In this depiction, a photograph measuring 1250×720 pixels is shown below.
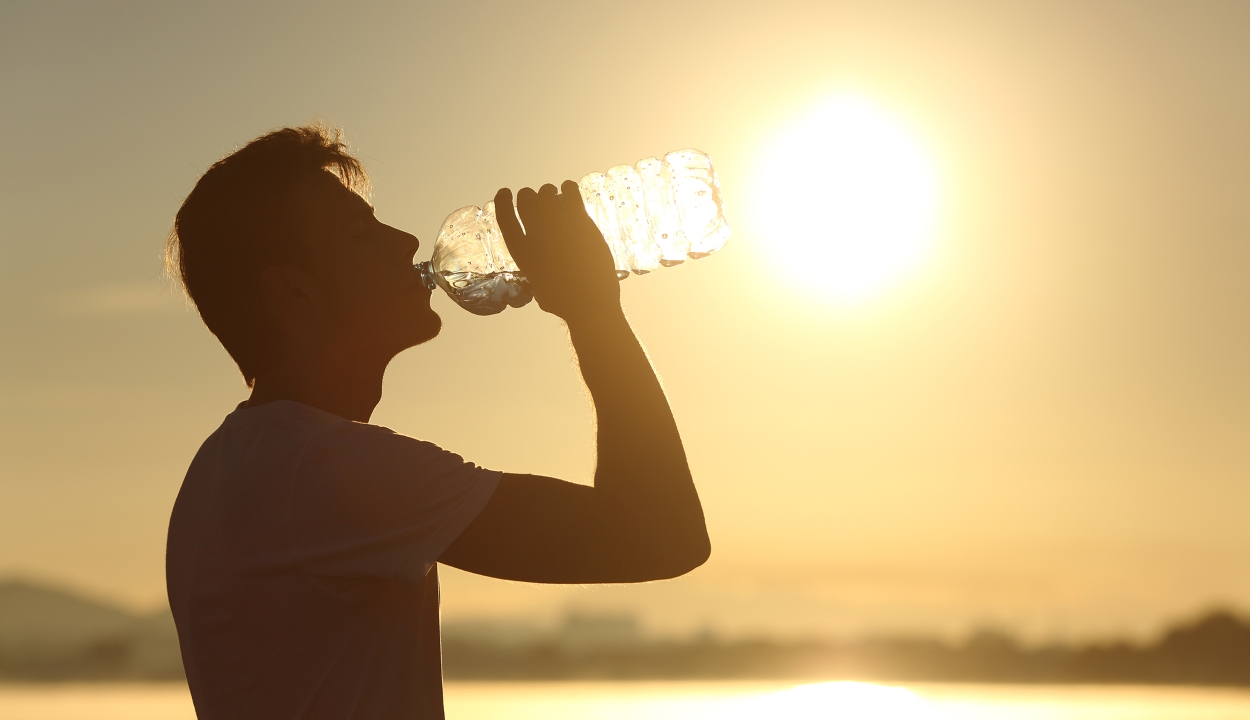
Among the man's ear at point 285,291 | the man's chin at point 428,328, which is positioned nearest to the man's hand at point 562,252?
the man's chin at point 428,328

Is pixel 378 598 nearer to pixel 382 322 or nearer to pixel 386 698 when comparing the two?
pixel 386 698

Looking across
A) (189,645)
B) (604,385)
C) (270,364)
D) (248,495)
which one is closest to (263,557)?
(248,495)

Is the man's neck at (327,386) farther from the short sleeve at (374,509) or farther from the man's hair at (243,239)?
the short sleeve at (374,509)

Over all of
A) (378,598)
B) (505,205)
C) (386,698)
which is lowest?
(386,698)

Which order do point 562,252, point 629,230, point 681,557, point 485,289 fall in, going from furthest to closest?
1. point 629,230
2. point 485,289
3. point 562,252
4. point 681,557

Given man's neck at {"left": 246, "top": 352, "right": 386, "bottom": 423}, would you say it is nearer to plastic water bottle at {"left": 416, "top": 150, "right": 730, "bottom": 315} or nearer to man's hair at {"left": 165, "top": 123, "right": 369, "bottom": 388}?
man's hair at {"left": 165, "top": 123, "right": 369, "bottom": 388}

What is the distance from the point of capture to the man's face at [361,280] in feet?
5.75

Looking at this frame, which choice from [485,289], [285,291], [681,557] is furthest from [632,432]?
[485,289]

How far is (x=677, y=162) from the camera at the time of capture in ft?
9.27

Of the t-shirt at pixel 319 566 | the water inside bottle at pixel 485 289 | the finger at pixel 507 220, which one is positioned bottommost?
the t-shirt at pixel 319 566

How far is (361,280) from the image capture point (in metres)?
1.79

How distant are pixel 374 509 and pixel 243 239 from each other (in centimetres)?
63

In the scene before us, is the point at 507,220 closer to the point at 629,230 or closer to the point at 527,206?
the point at 527,206

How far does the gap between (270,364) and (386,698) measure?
1.86 ft
